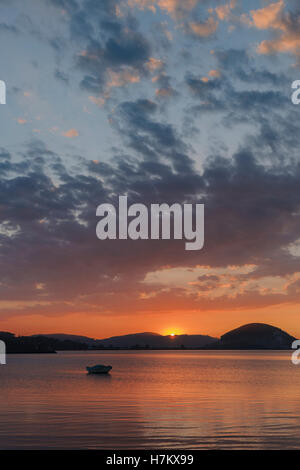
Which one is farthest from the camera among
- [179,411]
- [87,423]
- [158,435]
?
[179,411]

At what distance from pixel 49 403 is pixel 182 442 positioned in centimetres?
3671

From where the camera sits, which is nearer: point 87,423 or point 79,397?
point 87,423

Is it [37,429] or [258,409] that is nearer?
[37,429]

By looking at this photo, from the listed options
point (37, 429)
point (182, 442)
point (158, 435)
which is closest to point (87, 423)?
point (37, 429)

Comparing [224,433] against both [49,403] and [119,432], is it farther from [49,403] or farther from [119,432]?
[49,403]

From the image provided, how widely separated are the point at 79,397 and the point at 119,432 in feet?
132

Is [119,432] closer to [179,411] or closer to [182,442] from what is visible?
[182,442]

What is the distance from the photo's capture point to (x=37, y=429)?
4822 cm
